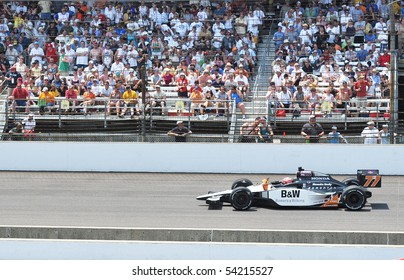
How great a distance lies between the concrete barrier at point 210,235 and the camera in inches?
585

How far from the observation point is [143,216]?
1952 centimetres

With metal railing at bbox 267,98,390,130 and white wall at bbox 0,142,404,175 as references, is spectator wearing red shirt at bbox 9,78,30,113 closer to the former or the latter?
Result: white wall at bbox 0,142,404,175

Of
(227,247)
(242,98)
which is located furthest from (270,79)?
(227,247)

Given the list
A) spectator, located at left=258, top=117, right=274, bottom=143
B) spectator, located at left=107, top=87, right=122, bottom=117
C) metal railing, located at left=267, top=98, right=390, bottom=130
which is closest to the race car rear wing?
spectator, located at left=258, top=117, right=274, bottom=143

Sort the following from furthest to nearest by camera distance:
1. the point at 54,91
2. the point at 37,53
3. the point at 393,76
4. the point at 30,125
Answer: the point at 37,53 < the point at 54,91 < the point at 30,125 < the point at 393,76

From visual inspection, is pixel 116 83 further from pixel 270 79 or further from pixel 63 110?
pixel 270 79

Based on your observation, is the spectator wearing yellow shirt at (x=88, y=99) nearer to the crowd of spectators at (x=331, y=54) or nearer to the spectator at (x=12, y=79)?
the spectator at (x=12, y=79)

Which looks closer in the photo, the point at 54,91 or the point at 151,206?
the point at 151,206

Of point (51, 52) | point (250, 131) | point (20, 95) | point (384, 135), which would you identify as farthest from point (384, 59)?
point (20, 95)

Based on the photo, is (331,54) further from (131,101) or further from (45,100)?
(45,100)

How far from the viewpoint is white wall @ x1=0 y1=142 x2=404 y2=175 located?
24359 mm

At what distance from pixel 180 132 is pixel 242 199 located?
21.1 feet

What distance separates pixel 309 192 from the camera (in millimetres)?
19750

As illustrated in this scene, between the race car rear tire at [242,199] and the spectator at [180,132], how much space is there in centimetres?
593
